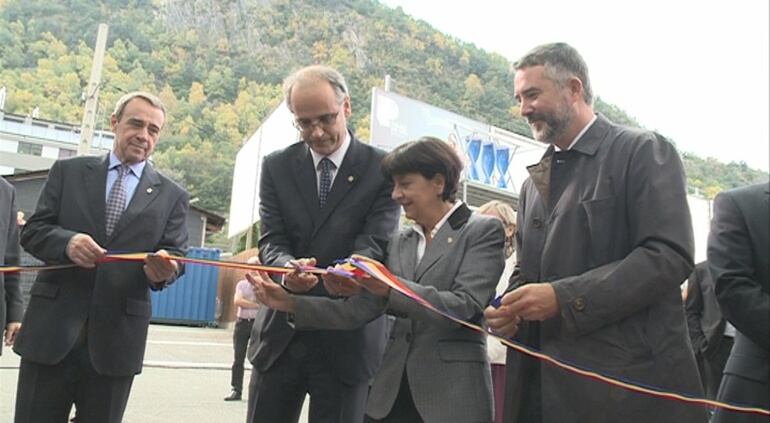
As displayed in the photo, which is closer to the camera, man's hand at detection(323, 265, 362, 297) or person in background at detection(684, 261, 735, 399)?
man's hand at detection(323, 265, 362, 297)

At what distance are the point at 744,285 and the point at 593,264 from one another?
554mm

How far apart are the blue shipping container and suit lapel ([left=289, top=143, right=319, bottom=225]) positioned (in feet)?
55.7

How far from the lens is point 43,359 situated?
2533 millimetres

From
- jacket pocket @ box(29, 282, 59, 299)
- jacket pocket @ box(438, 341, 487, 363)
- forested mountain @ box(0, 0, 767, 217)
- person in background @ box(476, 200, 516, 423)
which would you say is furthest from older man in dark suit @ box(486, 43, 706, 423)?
forested mountain @ box(0, 0, 767, 217)

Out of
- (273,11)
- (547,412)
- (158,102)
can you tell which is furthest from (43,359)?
(273,11)

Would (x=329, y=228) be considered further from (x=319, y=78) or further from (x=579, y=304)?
(x=579, y=304)

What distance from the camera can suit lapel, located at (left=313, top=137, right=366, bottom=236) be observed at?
252cm

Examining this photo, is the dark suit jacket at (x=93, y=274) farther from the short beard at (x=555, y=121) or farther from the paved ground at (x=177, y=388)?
the paved ground at (x=177, y=388)

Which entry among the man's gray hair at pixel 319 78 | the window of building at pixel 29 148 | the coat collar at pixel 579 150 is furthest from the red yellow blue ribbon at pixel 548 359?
the window of building at pixel 29 148

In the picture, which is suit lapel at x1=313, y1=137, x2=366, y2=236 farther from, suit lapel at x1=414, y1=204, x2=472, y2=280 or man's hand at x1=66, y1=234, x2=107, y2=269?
man's hand at x1=66, y1=234, x2=107, y2=269

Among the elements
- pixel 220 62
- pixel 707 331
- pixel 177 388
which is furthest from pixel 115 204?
pixel 220 62

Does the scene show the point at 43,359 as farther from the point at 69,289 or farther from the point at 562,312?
the point at 562,312

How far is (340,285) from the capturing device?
2.16m

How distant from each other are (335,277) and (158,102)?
52.0 inches
